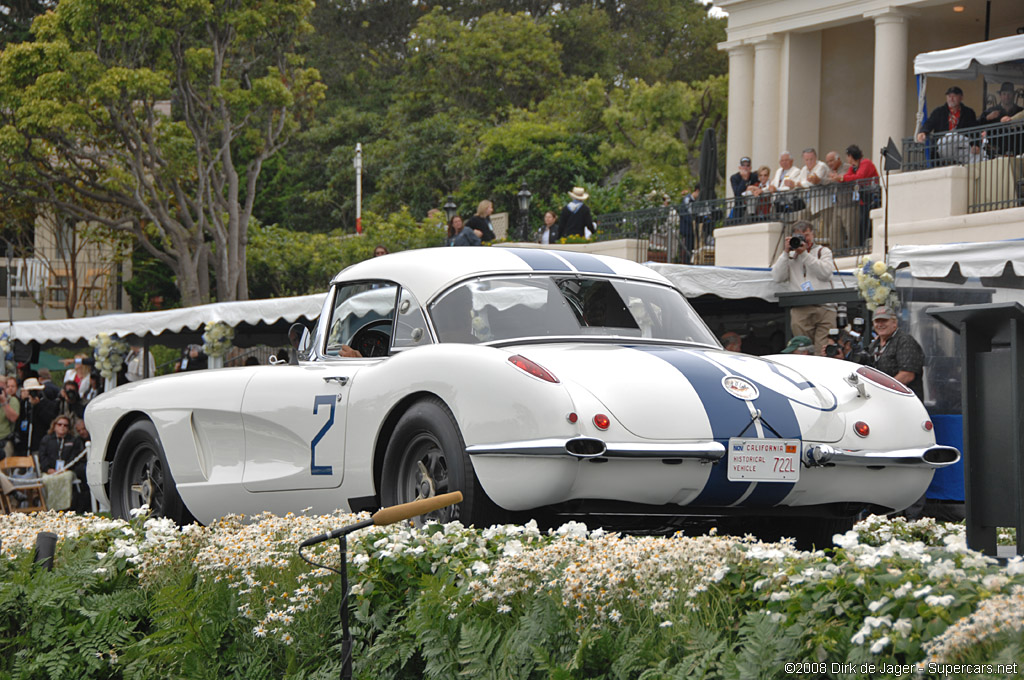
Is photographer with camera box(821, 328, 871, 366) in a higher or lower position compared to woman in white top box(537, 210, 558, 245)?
lower

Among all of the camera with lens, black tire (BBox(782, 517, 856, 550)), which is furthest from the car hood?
the camera with lens

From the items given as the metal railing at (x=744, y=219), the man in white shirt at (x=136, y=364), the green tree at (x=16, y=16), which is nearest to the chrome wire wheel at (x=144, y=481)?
the metal railing at (x=744, y=219)

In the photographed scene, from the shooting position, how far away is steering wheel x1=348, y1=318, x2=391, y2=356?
810cm

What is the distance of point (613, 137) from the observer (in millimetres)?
44188

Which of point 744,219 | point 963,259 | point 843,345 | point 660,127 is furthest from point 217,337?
point 660,127

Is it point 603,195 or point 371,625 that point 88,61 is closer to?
point 603,195

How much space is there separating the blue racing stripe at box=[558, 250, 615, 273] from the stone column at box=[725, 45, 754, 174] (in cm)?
2329

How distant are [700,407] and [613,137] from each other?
3862 cm

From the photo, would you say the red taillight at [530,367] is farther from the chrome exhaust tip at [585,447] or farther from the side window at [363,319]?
the side window at [363,319]

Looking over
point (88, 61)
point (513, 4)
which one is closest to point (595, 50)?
point (513, 4)

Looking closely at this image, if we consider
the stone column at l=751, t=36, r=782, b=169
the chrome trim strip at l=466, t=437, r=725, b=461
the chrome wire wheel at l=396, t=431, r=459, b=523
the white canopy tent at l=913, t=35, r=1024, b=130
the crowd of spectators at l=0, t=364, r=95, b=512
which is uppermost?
the stone column at l=751, t=36, r=782, b=169

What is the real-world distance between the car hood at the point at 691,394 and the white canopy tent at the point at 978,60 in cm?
1237

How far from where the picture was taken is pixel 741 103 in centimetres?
3097

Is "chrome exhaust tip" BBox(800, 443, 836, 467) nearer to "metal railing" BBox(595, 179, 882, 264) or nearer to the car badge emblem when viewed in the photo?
the car badge emblem
